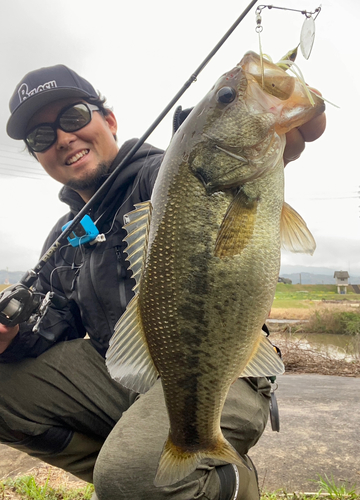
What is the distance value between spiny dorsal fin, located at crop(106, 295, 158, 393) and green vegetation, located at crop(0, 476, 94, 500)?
2.09 metres

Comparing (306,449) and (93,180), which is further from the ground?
(93,180)

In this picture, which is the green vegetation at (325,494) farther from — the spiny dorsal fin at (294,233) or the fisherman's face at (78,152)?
the fisherman's face at (78,152)

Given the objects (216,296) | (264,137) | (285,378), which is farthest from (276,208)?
(285,378)

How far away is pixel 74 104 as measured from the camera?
10.6 ft

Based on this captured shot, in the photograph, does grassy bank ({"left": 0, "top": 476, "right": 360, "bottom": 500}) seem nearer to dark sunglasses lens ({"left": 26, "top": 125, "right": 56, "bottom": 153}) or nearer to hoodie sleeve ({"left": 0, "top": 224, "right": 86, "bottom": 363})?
hoodie sleeve ({"left": 0, "top": 224, "right": 86, "bottom": 363})

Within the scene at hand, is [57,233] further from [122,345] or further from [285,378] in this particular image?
[285,378]

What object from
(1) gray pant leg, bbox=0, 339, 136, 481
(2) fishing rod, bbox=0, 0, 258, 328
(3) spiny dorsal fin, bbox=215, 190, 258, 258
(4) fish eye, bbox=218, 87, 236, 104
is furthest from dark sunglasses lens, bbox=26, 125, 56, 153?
(3) spiny dorsal fin, bbox=215, 190, 258, 258

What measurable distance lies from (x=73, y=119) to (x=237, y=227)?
232 cm

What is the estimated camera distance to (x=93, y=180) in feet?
10.8

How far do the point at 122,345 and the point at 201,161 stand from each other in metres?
0.85

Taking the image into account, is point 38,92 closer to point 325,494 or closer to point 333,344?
point 325,494

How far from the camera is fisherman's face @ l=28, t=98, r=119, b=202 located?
3250 millimetres

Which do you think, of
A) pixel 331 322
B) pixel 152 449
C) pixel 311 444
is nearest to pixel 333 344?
pixel 331 322

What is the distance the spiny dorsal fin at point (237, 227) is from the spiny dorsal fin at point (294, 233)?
0.76ft
